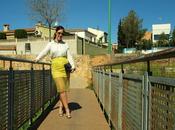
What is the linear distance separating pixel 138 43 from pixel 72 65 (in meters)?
77.4

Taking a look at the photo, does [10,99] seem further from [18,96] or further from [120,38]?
[120,38]

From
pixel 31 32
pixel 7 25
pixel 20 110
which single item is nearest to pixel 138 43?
pixel 31 32

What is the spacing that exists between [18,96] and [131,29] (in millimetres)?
77356

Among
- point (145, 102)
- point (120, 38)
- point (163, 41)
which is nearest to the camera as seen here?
point (145, 102)

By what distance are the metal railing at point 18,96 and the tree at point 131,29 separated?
74379 millimetres

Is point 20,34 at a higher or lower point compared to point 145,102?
higher

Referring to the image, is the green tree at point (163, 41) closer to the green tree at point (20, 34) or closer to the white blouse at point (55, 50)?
the green tree at point (20, 34)

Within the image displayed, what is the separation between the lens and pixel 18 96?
6.55 meters

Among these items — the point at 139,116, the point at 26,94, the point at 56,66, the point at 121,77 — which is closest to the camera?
the point at 139,116

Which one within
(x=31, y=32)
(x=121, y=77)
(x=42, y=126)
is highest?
(x=31, y=32)

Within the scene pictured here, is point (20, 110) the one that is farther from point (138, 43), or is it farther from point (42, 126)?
point (138, 43)

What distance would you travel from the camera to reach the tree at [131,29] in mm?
82938

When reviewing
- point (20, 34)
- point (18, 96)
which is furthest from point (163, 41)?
point (18, 96)

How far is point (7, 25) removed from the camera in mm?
105938
